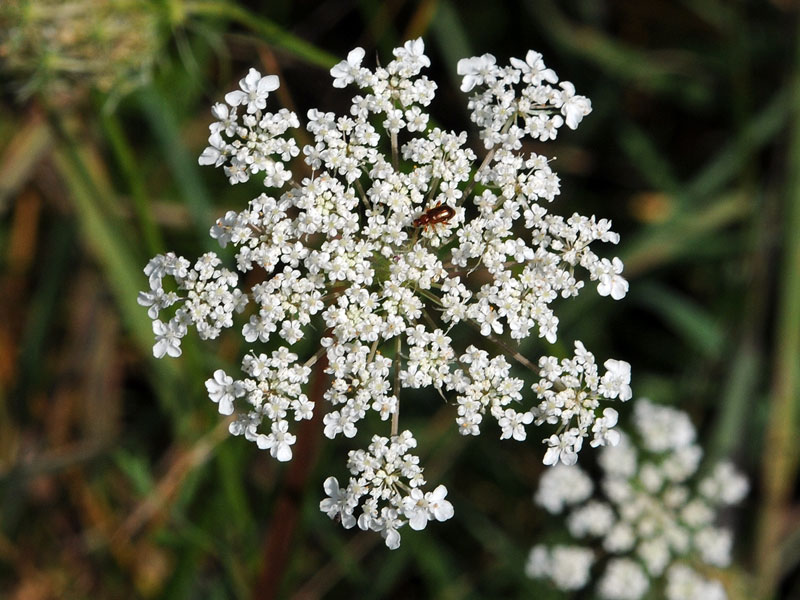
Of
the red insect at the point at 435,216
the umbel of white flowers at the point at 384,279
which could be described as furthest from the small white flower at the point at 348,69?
the red insect at the point at 435,216

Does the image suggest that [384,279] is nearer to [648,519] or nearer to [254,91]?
[254,91]

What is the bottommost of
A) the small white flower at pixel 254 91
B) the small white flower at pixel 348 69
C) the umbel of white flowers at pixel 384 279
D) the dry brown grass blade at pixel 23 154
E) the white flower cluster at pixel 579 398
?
the white flower cluster at pixel 579 398

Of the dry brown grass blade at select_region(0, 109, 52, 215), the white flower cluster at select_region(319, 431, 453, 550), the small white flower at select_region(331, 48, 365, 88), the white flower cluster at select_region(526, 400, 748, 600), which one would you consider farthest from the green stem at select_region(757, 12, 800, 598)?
the dry brown grass blade at select_region(0, 109, 52, 215)

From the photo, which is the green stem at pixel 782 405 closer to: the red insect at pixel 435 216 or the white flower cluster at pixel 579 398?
the white flower cluster at pixel 579 398

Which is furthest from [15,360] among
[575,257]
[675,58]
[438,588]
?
[675,58]

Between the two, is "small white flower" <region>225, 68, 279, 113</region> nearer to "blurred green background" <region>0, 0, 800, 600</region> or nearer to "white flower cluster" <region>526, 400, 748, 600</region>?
"blurred green background" <region>0, 0, 800, 600</region>

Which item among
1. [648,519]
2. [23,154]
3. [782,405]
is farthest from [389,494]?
[23,154]
